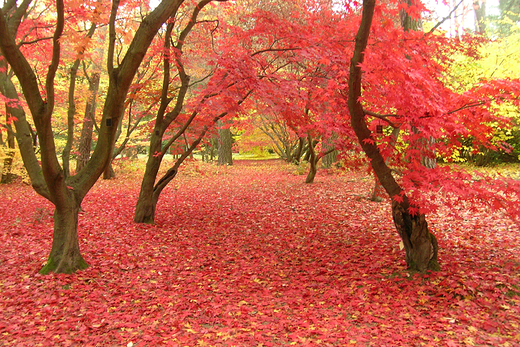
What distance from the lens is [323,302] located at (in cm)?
431

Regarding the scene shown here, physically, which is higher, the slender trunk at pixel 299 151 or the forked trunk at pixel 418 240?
the slender trunk at pixel 299 151

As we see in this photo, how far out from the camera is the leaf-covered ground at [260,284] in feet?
11.4

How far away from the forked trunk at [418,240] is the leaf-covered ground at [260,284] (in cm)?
18

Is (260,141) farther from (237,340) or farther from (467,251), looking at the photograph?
(237,340)

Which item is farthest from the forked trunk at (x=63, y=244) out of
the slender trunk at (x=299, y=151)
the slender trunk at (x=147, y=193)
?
the slender trunk at (x=299, y=151)

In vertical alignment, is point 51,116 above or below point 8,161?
above

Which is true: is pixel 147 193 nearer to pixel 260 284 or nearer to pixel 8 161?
pixel 260 284

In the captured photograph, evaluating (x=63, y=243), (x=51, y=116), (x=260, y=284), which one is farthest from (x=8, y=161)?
(x=260, y=284)

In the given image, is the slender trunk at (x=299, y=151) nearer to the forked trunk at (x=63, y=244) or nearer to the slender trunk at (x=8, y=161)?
the forked trunk at (x=63, y=244)

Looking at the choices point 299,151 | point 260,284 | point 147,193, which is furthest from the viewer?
point 299,151

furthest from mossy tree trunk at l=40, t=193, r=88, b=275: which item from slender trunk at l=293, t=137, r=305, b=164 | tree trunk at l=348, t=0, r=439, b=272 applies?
slender trunk at l=293, t=137, r=305, b=164

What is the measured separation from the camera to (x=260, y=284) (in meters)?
Result: 4.95

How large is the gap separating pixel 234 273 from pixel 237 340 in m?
1.92

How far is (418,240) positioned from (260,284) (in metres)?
2.29
